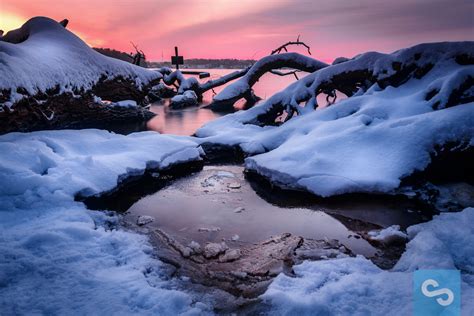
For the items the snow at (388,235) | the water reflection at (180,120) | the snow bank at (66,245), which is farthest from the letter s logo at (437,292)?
the water reflection at (180,120)

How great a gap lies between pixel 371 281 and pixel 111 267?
7.56ft

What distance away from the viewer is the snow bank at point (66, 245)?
90.7 inches

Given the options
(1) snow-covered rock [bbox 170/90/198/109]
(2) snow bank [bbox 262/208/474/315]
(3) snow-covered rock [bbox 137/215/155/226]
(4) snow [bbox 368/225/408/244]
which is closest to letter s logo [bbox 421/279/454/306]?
(2) snow bank [bbox 262/208/474/315]

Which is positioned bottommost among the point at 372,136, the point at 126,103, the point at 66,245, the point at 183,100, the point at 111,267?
the point at 111,267

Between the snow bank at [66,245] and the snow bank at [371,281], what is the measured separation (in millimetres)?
783

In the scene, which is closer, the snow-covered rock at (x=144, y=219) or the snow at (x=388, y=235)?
the snow at (x=388, y=235)

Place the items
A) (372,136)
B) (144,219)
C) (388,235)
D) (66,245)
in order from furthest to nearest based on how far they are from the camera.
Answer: (372,136) → (144,219) → (388,235) → (66,245)

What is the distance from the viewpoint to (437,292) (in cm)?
232

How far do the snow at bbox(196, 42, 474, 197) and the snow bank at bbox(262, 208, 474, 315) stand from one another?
1.50 m

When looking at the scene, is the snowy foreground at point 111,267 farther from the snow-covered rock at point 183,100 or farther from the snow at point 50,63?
the snow-covered rock at point 183,100

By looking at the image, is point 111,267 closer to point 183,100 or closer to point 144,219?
point 144,219

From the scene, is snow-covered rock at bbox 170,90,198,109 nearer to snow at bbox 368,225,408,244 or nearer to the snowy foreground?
the snowy foreground

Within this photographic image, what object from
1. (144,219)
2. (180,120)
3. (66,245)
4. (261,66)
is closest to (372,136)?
(144,219)

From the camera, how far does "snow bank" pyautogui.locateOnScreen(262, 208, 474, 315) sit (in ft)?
7.41
